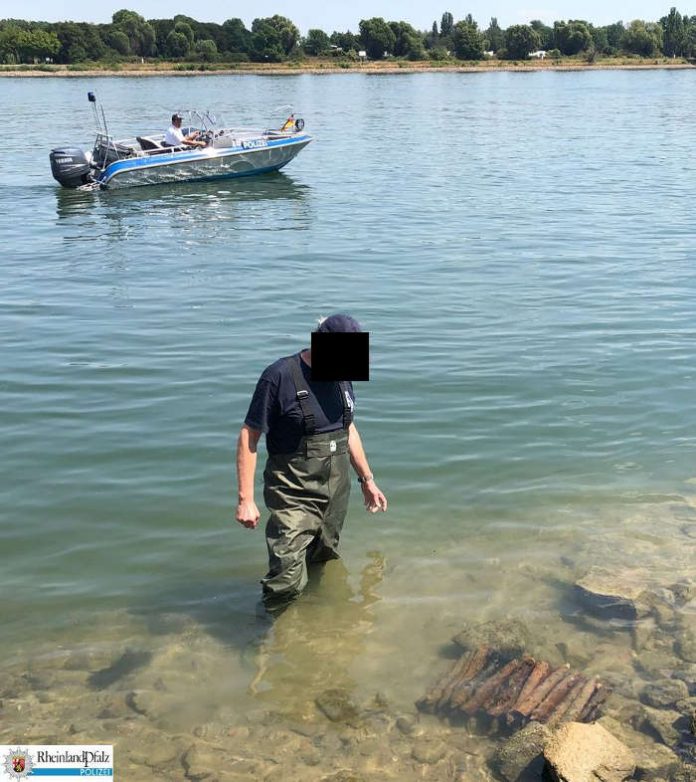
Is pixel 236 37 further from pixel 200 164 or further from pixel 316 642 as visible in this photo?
pixel 316 642

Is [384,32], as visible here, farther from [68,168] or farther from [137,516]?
[137,516]

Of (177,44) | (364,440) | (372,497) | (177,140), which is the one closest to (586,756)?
(372,497)

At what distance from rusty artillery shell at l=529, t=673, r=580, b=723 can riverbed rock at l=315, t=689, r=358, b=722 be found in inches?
40.0

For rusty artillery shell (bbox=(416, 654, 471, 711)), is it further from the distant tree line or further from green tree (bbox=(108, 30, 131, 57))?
green tree (bbox=(108, 30, 131, 57))

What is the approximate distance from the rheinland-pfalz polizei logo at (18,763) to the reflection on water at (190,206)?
55.4 feet

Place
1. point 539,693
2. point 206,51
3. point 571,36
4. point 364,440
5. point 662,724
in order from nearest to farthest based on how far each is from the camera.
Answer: point 662,724, point 539,693, point 364,440, point 206,51, point 571,36

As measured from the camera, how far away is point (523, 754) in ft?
16.3

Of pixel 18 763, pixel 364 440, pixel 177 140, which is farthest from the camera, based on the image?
pixel 177 140

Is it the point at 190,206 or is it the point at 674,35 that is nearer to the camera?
the point at 190,206

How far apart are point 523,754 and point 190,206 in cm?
2178

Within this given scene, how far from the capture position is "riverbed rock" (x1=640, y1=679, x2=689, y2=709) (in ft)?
17.7

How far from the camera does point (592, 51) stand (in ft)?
502

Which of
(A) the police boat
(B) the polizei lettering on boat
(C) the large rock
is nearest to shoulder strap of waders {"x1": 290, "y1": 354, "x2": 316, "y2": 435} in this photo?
(C) the large rock

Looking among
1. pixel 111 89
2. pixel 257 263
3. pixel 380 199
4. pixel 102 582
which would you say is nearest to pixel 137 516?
pixel 102 582
